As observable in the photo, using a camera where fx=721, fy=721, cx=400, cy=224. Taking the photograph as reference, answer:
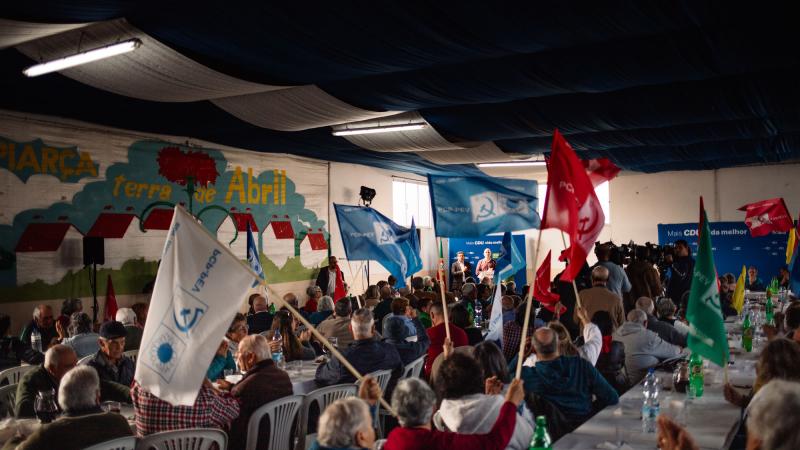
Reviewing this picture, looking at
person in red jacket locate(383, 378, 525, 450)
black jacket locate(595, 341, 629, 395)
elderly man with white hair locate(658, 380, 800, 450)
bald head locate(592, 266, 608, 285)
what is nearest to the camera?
elderly man with white hair locate(658, 380, 800, 450)

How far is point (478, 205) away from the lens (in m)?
7.60

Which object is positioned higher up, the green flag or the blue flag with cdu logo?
the blue flag with cdu logo

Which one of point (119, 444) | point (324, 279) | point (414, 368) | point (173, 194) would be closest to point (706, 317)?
point (414, 368)

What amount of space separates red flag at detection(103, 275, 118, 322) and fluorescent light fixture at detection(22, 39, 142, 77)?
4021 millimetres

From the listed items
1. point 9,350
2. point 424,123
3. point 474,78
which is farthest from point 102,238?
point 474,78

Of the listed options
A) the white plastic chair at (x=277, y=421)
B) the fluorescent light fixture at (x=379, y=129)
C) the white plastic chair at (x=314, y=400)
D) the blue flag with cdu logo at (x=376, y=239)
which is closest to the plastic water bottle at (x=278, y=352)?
the white plastic chair at (x=314, y=400)

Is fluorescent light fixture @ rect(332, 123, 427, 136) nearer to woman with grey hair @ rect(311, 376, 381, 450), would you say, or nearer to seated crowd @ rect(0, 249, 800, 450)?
seated crowd @ rect(0, 249, 800, 450)

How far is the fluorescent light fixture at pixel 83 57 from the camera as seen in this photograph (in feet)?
21.9

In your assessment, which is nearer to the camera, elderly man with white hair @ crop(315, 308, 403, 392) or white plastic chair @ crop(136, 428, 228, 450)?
white plastic chair @ crop(136, 428, 228, 450)

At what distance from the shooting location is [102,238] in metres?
10.4

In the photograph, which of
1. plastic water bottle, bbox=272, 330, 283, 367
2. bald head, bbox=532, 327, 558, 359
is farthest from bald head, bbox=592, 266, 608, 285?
bald head, bbox=532, 327, 558, 359

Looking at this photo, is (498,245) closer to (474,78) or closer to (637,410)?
(474,78)

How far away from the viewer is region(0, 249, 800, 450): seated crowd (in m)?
3.01

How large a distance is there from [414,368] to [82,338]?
10.1 ft
